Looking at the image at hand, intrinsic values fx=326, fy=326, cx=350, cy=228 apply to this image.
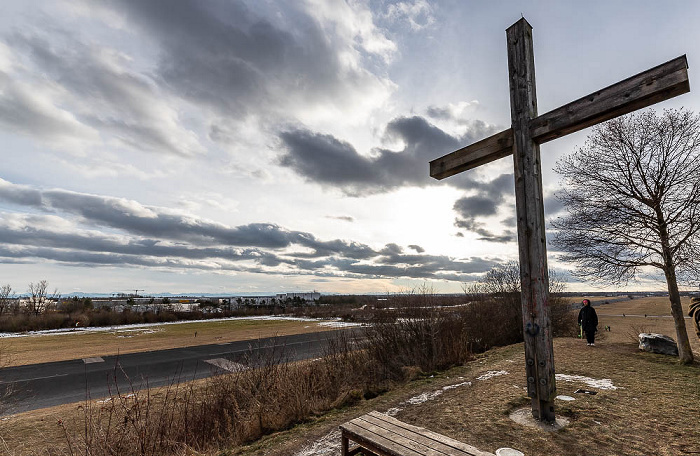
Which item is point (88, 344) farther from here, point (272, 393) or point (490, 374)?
point (490, 374)

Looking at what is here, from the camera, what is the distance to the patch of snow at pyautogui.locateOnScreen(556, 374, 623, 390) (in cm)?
556

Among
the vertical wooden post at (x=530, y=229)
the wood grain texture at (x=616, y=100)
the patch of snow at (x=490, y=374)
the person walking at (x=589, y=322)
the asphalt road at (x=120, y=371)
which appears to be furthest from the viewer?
the person walking at (x=589, y=322)

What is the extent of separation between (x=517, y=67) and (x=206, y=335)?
26.8 meters

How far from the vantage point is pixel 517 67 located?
14.6 ft

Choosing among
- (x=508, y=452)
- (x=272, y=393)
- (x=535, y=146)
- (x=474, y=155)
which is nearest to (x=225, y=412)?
(x=272, y=393)

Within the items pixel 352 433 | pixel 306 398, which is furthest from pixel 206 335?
pixel 352 433

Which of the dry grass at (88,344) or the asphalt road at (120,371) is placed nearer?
the asphalt road at (120,371)

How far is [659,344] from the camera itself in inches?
351

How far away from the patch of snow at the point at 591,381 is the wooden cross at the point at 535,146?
2.46 metres

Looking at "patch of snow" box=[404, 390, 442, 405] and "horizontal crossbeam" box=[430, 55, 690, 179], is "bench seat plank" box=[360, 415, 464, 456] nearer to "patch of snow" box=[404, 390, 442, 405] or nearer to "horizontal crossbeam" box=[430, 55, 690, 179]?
"patch of snow" box=[404, 390, 442, 405]

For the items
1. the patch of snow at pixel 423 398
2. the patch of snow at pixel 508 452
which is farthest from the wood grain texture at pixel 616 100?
the patch of snow at pixel 423 398

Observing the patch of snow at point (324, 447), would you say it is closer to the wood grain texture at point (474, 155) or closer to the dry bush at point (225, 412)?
the dry bush at point (225, 412)

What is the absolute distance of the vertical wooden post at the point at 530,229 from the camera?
396 cm

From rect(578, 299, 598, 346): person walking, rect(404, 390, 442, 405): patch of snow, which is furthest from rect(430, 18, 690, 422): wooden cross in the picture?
rect(578, 299, 598, 346): person walking
